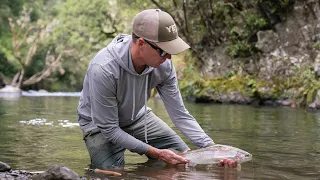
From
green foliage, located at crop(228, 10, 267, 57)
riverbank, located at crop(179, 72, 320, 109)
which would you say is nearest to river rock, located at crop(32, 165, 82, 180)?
riverbank, located at crop(179, 72, 320, 109)

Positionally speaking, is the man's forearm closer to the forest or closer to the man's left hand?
the man's left hand

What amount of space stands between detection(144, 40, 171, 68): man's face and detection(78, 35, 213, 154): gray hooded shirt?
11.9 inches

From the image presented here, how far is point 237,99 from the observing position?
22141 mm

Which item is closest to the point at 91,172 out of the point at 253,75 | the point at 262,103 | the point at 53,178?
the point at 53,178

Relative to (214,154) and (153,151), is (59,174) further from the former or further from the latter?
(214,154)

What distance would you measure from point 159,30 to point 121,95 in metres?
0.85

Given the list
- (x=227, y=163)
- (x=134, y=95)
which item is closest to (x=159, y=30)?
(x=134, y=95)

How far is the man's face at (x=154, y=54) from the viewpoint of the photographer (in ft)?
13.1

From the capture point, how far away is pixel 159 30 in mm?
3924

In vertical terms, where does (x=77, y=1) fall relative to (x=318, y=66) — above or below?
above

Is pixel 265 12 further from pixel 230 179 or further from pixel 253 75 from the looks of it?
pixel 230 179

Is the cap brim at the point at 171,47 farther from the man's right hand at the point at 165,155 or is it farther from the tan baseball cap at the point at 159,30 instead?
the man's right hand at the point at 165,155

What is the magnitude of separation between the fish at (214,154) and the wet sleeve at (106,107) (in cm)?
45

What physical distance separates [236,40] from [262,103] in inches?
187
